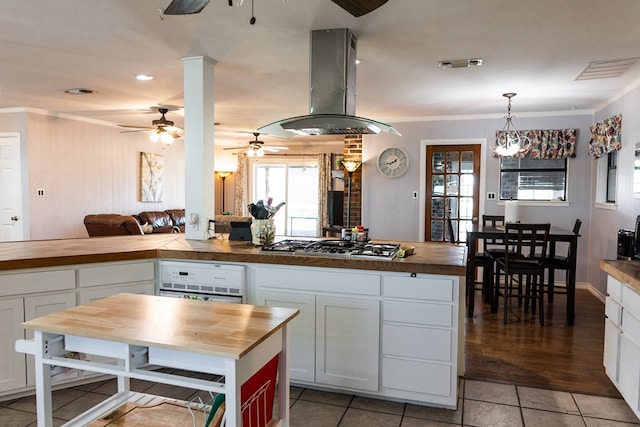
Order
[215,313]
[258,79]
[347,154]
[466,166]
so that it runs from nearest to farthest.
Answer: [215,313] < [258,79] < [466,166] < [347,154]

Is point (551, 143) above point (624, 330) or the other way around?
above

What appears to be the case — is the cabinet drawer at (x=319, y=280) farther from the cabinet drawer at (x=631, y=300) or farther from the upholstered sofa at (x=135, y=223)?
the upholstered sofa at (x=135, y=223)

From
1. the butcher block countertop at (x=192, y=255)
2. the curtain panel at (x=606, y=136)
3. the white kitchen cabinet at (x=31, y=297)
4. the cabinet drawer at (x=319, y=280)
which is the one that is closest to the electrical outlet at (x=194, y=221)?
the butcher block countertop at (x=192, y=255)

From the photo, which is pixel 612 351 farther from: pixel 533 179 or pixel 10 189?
pixel 10 189

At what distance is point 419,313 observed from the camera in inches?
96.7

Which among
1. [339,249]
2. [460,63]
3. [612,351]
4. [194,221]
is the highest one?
[460,63]

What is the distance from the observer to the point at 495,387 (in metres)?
2.83

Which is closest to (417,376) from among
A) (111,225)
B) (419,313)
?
(419,313)

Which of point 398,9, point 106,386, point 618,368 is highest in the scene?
point 398,9

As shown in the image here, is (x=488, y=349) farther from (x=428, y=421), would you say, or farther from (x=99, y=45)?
(x=99, y=45)

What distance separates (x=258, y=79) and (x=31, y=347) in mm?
3272

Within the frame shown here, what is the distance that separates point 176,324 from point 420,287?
4.56 ft

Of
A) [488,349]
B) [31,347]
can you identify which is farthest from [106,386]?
[488,349]

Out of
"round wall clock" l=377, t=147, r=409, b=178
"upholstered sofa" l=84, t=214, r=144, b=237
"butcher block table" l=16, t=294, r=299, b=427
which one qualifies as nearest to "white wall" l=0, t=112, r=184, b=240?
"upholstered sofa" l=84, t=214, r=144, b=237
